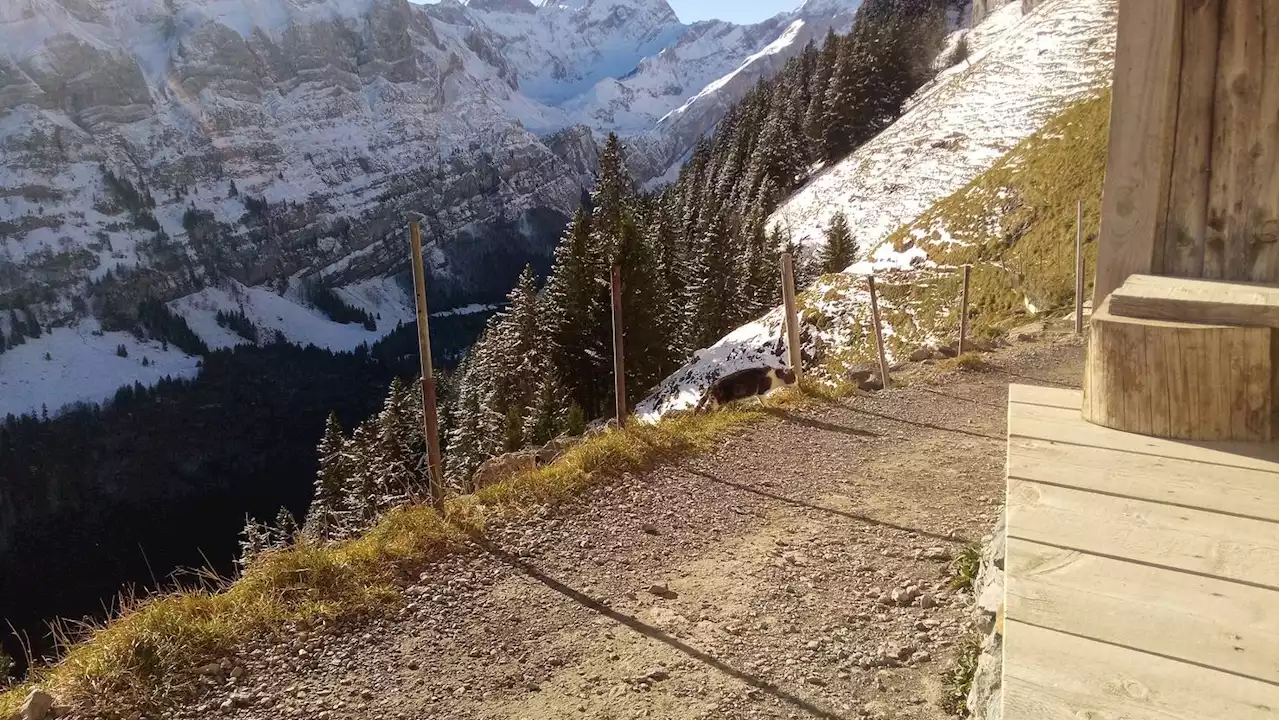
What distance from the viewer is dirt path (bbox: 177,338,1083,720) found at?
4.45 m

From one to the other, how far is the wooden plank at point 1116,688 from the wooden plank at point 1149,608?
5 centimetres

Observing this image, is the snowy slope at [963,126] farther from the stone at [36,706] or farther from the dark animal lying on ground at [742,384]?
the stone at [36,706]

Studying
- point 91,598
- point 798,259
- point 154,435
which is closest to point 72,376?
point 154,435

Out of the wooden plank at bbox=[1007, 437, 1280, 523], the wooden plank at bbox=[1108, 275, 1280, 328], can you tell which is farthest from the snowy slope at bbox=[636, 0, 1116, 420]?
the wooden plank at bbox=[1007, 437, 1280, 523]

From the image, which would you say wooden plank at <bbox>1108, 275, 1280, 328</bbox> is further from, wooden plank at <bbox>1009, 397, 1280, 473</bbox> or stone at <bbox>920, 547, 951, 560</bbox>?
stone at <bbox>920, 547, 951, 560</bbox>

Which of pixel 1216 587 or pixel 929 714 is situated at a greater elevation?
pixel 1216 587

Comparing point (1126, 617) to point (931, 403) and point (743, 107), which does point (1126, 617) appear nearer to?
point (931, 403)

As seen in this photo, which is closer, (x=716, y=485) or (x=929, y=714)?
(x=929, y=714)

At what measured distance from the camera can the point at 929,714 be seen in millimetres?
4086

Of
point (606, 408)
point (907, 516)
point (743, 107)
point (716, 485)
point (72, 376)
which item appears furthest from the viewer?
point (72, 376)

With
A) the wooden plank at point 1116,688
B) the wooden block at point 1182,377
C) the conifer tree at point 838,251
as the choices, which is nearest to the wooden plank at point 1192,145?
the wooden block at point 1182,377

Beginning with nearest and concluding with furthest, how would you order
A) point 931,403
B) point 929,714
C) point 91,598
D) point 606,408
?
point 929,714
point 931,403
point 606,408
point 91,598

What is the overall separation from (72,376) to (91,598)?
5205 inches

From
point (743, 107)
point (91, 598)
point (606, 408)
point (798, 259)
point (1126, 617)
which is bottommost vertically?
point (91, 598)
